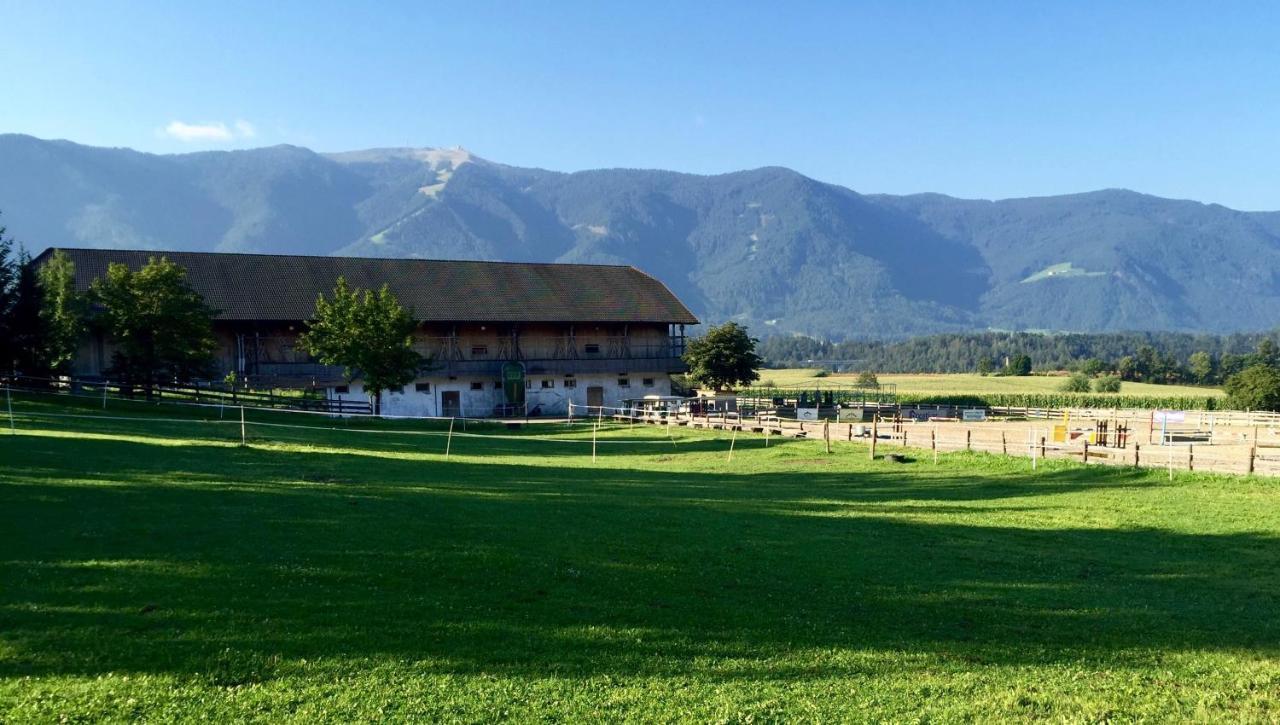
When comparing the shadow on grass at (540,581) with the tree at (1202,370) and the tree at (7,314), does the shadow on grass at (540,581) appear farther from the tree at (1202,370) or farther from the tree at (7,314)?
the tree at (1202,370)

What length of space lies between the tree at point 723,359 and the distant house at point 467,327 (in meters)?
2.18

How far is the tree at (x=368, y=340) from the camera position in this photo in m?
45.8

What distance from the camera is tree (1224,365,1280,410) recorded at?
205ft

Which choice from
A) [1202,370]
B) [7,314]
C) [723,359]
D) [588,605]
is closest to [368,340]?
[7,314]

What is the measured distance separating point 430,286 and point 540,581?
5373 centimetres

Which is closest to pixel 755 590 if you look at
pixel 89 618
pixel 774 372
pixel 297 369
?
pixel 89 618

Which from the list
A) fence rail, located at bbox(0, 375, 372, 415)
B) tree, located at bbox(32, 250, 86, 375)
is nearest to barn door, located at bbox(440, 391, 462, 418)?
fence rail, located at bbox(0, 375, 372, 415)

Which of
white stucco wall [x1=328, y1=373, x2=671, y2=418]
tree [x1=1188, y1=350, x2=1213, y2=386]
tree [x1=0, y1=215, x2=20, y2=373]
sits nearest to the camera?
tree [x1=0, y1=215, x2=20, y2=373]

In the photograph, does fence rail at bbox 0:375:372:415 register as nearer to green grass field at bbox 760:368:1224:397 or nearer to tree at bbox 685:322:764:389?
tree at bbox 685:322:764:389

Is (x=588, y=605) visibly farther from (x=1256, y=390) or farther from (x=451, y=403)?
(x=1256, y=390)

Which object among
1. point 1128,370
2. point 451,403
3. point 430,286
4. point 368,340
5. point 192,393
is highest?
point 430,286

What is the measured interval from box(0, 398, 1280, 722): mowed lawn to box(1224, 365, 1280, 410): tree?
5319 centimetres

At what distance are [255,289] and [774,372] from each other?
101 m

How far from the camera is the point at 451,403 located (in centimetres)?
5734
